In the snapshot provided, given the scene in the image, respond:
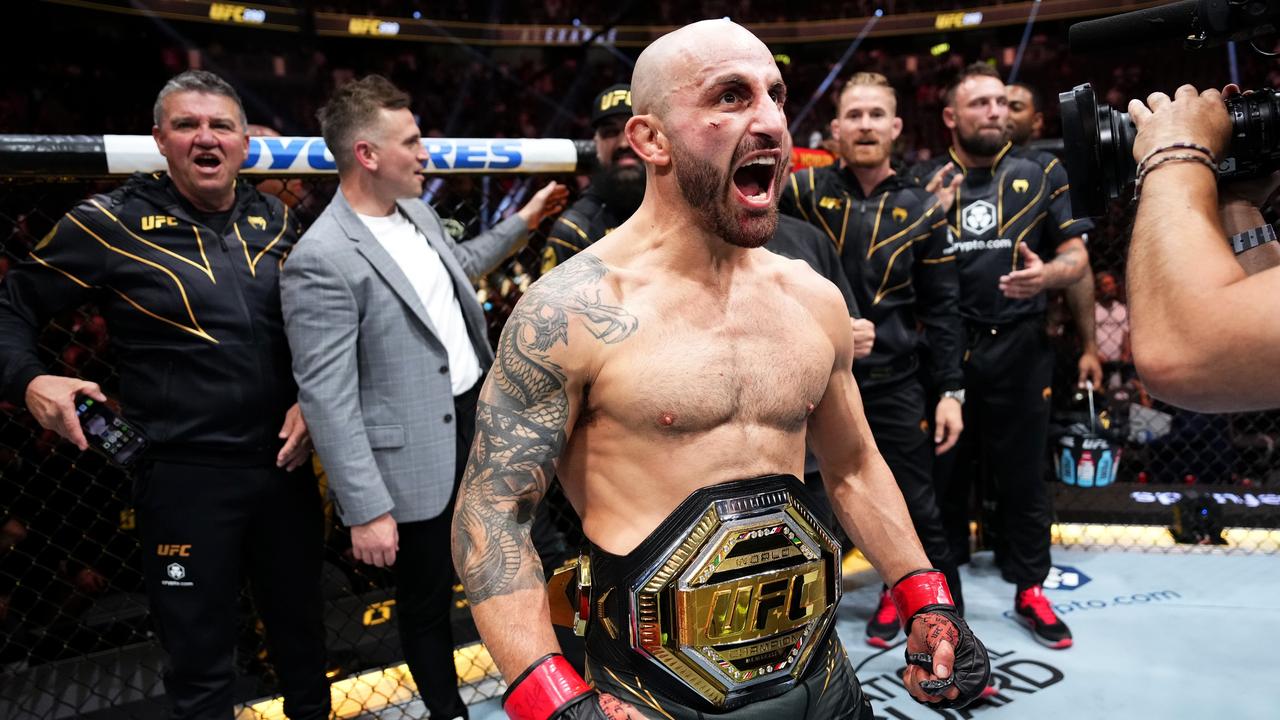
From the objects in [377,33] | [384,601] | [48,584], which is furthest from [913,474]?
[377,33]

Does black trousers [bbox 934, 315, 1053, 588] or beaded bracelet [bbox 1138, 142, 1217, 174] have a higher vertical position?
beaded bracelet [bbox 1138, 142, 1217, 174]

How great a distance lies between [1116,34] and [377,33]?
40.9 feet

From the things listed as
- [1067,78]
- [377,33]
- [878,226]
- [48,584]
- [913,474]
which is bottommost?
[48,584]

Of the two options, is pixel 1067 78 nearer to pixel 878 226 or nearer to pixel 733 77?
pixel 878 226

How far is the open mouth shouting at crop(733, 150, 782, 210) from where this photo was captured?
1.29 metres

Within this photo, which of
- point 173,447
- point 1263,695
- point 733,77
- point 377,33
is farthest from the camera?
point 377,33

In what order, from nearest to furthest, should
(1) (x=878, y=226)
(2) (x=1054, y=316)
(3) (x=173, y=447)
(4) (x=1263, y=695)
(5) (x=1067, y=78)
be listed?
(3) (x=173, y=447) < (4) (x=1263, y=695) < (1) (x=878, y=226) < (2) (x=1054, y=316) < (5) (x=1067, y=78)

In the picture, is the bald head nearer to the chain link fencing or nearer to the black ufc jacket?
the black ufc jacket

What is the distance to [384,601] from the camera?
10.2 ft

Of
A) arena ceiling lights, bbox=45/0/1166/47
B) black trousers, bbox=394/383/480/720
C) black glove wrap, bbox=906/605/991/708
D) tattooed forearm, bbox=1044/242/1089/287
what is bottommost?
black trousers, bbox=394/383/480/720

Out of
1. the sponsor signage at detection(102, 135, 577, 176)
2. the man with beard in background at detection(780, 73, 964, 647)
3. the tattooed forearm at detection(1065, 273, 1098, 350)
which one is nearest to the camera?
the sponsor signage at detection(102, 135, 577, 176)

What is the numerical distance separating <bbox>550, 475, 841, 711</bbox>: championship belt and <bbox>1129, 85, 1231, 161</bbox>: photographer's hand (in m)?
0.71

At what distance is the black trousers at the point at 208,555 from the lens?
80.8 inches

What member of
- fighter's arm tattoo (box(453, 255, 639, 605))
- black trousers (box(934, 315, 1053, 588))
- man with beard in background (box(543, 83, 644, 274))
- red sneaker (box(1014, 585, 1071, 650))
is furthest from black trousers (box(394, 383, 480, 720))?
red sneaker (box(1014, 585, 1071, 650))
